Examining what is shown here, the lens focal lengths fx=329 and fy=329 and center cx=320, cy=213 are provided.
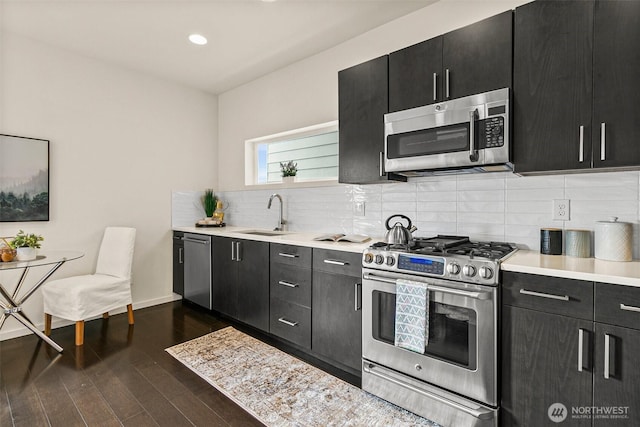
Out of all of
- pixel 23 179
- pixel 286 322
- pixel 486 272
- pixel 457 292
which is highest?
pixel 23 179

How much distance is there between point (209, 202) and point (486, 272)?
141 inches

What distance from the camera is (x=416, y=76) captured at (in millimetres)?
2268

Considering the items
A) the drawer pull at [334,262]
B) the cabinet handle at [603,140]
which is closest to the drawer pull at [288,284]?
the drawer pull at [334,262]

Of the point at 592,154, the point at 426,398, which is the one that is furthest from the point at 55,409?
the point at 592,154

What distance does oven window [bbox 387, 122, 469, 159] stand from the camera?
204cm

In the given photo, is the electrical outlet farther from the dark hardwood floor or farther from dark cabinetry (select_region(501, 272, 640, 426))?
the dark hardwood floor

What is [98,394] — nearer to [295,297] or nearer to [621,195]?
[295,297]

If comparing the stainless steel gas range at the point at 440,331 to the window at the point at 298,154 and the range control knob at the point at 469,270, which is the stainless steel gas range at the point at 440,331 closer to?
the range control knob at the point at 469,270

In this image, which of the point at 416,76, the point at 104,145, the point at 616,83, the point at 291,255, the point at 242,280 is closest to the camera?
the point at 616,83

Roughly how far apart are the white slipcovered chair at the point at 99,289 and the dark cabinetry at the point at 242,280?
0.85 m

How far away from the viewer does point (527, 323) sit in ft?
5.25

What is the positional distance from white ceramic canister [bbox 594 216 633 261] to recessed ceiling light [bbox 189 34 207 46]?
3.35 metres

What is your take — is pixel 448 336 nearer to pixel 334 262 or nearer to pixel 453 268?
pixel 453 268

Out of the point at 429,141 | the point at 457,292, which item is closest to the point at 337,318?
the point at 457,292
